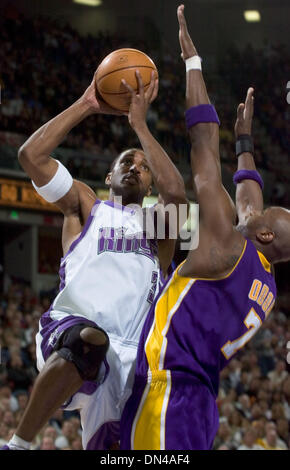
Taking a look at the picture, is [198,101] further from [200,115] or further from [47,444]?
[47,444]

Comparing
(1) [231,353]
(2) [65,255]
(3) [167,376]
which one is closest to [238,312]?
(1) [231,353]

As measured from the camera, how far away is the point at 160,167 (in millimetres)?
3320

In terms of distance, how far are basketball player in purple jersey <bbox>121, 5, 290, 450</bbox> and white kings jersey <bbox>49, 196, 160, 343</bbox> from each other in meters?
0.33

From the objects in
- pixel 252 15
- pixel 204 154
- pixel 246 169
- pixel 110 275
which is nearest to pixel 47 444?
pixel 110 275

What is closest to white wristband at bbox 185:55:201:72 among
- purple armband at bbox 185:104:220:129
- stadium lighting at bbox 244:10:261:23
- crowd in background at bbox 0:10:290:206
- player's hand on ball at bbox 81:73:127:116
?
purple armband at bbox 185:104:220:129

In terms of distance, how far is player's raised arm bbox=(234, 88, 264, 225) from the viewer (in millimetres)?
3941

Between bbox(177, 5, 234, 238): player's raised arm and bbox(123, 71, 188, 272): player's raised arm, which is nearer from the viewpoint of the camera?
bbox(177, 5, 234, 238): player's raised arm

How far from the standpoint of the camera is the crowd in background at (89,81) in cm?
1464

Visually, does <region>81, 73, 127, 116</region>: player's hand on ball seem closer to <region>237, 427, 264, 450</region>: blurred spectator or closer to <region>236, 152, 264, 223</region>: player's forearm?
<region>236, 152, 264, 223</region>: player's forearm

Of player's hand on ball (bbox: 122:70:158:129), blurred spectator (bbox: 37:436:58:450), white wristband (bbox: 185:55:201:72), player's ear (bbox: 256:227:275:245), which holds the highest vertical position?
Answer: white wristband (bbox: 185:55:201:72)

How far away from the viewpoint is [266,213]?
3457 millimetres
